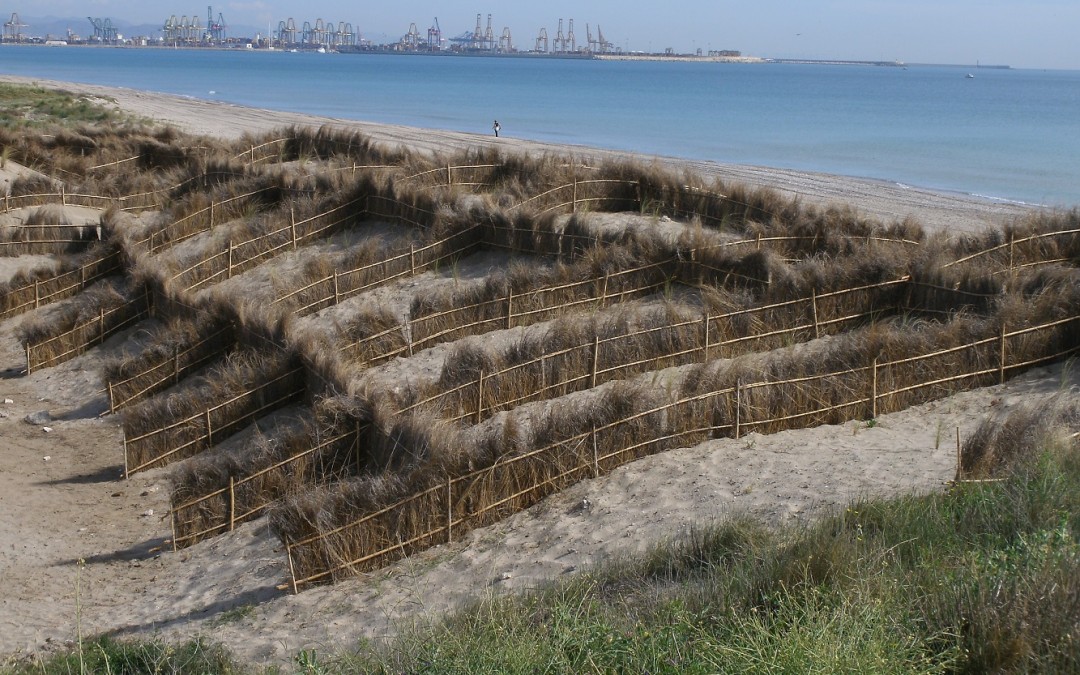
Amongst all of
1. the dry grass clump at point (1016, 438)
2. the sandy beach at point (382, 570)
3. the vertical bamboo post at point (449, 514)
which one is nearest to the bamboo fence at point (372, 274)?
the sandy beach at point (382, 570)

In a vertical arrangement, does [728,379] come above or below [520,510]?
above

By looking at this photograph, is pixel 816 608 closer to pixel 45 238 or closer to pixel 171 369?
pixel 171 369

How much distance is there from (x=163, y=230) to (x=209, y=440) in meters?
10.1

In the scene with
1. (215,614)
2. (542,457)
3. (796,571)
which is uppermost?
(796,571)

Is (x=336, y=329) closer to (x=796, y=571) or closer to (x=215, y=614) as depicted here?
(x=215, y=614)

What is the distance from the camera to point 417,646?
564 centimetres

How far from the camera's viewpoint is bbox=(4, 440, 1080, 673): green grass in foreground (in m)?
Result: 4.88

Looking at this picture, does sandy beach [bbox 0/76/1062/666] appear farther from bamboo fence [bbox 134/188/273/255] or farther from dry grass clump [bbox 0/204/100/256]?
dry grass clump [bbox 0/204/100/256]

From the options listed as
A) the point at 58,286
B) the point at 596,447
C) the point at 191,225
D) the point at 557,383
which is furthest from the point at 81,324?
the point at 596,447

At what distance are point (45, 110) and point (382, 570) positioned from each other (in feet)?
138

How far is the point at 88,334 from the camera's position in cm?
1675

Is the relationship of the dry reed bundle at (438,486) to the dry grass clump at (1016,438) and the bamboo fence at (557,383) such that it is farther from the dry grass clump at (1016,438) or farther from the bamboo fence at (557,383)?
the dry grass clump at (1016,438)

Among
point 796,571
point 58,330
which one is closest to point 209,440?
point 58,330

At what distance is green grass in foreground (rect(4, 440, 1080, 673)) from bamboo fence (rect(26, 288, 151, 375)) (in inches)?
404
